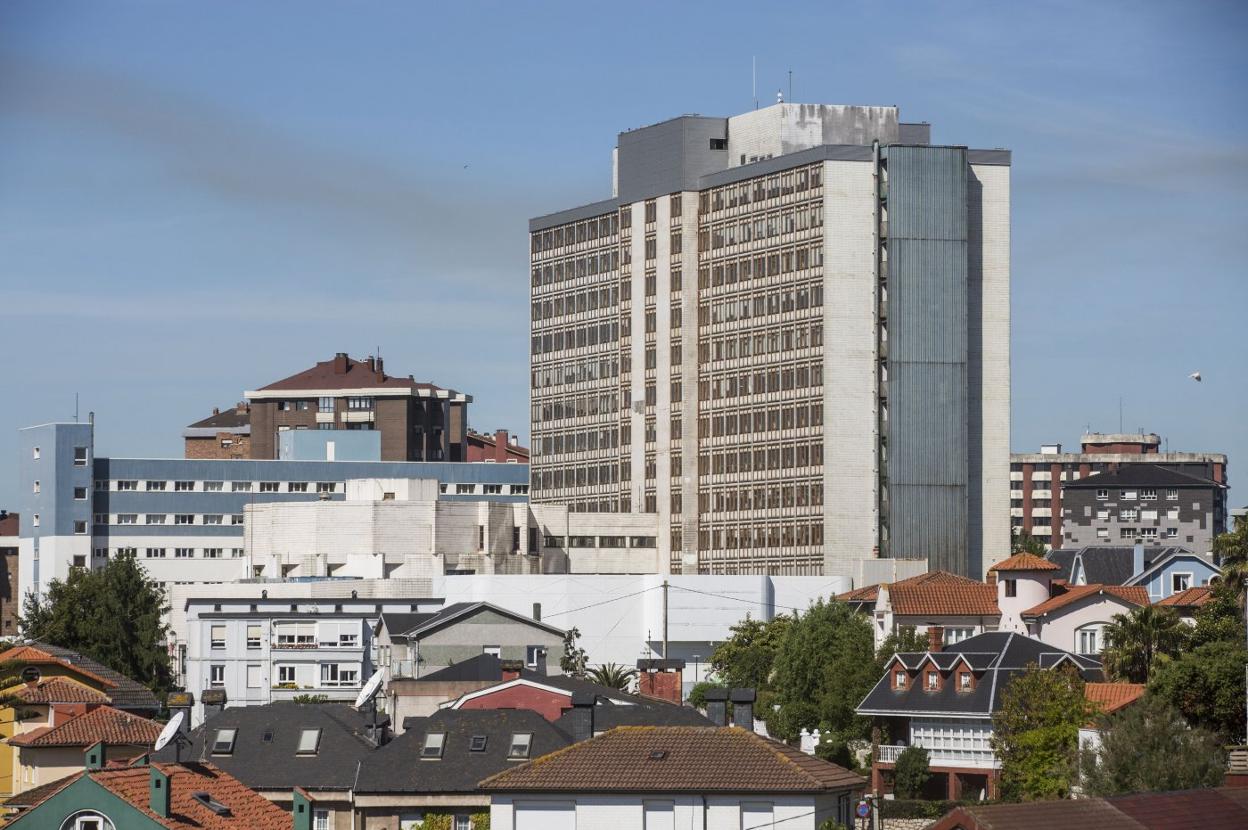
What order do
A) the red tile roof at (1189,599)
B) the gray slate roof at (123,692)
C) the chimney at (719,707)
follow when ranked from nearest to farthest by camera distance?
the chimney at (719,707) → the gray slate roof at (123,692) → the red tile roof at (1189,599)

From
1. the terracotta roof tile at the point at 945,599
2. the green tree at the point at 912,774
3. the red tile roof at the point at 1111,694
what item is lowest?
the green tree at the point at 912,774

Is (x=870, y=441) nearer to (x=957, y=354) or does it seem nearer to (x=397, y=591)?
(x=957, y=354)

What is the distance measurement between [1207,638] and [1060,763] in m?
9.16

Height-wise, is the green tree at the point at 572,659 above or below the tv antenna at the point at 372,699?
below

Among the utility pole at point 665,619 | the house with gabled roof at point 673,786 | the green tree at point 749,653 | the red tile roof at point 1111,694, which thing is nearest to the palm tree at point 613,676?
the utility pole at point 665,619

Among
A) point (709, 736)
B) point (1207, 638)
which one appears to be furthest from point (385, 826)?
point (1207, 638)

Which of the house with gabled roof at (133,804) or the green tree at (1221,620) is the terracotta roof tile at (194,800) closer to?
the house with gabled roof at (133,804)

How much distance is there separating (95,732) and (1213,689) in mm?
44942

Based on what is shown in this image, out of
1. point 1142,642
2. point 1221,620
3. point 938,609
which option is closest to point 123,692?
point 938,609

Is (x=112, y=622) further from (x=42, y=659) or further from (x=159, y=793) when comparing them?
(x=159, y=793)

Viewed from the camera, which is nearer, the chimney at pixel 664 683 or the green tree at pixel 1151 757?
the green tree at pixel 1151 757

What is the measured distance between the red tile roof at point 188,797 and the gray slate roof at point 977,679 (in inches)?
1824

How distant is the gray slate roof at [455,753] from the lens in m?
83.4

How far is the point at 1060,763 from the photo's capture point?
10425cm
